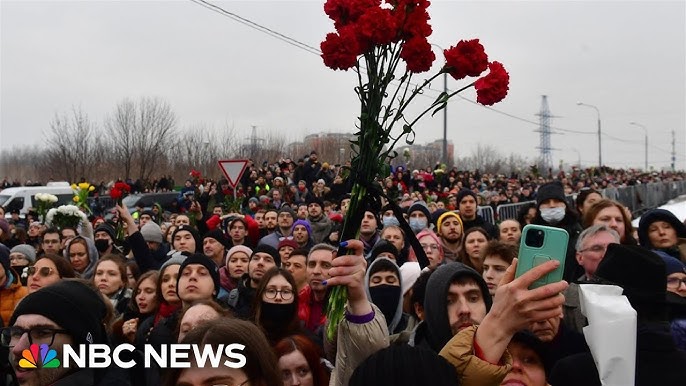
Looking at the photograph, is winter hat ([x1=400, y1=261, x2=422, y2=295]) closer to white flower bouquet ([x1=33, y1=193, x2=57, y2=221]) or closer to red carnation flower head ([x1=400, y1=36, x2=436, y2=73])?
red carnation flower head ([x1=400, y1=36, x2=436, y2=73])

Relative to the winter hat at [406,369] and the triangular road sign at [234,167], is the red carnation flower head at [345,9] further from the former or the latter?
the triangular road sign at [234,167]

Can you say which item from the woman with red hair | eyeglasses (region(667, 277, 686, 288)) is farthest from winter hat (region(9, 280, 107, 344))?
eyeglasses (region(667, 277, 686, 288))

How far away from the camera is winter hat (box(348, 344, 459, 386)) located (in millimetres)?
1831

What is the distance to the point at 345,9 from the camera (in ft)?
9.10

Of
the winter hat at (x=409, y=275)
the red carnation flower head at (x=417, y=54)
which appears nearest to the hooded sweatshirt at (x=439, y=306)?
the red carnation flower head at (x=417, y=54)

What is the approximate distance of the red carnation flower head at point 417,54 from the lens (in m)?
2.73

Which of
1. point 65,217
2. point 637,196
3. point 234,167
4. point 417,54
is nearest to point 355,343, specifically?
point 417,54

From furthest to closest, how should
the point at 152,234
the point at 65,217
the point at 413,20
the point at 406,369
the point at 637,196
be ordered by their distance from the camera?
the point at 637,196
the point at 65,217
the point at 152,234
the point at 413,20
the point at 406,369

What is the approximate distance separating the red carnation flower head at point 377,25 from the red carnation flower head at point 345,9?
0.19 feet

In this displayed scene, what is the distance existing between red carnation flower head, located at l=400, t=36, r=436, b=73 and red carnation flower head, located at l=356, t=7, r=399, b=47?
113mm

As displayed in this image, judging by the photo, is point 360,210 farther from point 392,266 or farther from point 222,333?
point 392,266

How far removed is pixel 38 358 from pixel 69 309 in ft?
0.85

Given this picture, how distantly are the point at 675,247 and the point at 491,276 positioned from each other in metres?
2.16

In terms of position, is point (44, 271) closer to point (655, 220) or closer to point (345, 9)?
point (345, 9)
